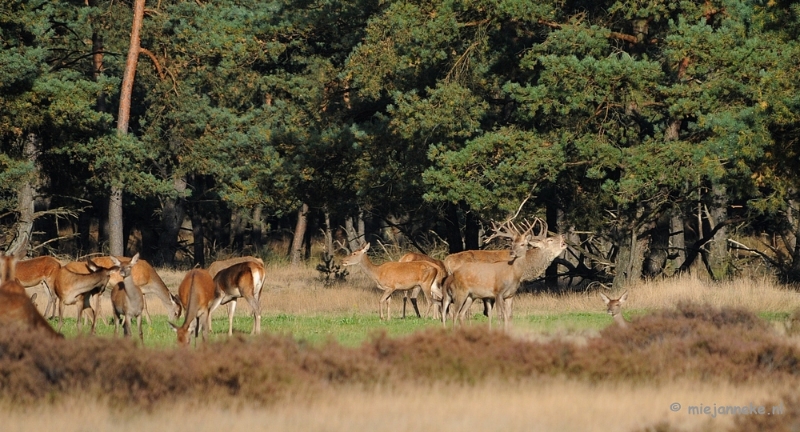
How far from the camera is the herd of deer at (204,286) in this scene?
50.9ft

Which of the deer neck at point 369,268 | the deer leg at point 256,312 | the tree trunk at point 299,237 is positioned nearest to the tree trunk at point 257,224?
the tree trunk at point 299,237

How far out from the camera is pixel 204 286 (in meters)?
16.5

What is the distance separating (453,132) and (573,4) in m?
4.58

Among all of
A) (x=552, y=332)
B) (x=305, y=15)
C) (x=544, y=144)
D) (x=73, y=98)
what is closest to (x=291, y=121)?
(x=305, y=15)

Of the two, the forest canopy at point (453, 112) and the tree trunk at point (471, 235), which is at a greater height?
the forest canopy at point (453, 112)

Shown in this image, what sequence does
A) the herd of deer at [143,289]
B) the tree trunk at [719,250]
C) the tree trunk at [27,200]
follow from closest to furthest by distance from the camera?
the herd of deer at [143,289] < the tree trunk at [27,200] < the tree trunk at [719,250]

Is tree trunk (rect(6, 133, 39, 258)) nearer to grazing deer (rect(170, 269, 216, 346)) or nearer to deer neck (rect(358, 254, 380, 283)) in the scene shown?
deer neck (rect(358, 254, 380, 283))

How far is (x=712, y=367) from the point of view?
40.8 ft

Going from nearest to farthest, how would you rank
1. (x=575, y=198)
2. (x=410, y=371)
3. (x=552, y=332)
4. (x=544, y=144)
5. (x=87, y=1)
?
(x=410, y=371) < (x=552, y=332) < (x=544, y=144) < (x=575, y=198) < (x=87, y=1)

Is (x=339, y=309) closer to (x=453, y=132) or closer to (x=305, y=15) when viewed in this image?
(x=453, y=132)

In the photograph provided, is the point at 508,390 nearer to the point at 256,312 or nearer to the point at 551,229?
the point at 256,312

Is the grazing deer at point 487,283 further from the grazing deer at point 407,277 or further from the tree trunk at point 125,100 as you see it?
the tree trunk at point 125,100

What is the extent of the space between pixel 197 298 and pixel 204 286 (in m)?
0.61

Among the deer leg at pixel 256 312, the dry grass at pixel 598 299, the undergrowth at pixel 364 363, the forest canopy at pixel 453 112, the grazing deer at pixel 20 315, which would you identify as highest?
the forest canopy at pixel 453 112
